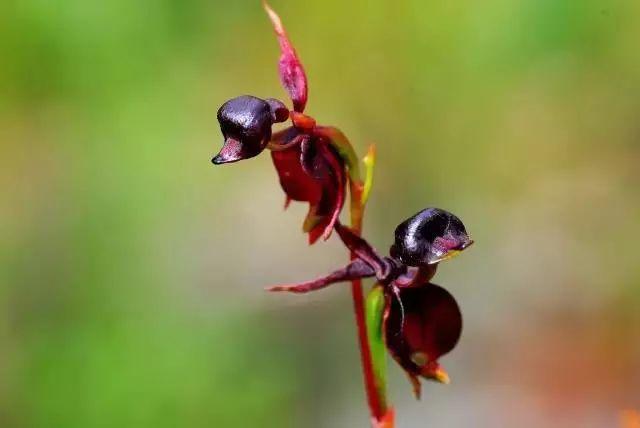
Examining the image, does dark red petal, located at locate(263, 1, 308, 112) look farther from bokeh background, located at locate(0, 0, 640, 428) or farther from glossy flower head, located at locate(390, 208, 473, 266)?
bokeh background, located at locate(0, 0, 640, 428)

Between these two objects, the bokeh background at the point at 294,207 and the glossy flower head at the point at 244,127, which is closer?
the glossy flower head at the point at 244,127

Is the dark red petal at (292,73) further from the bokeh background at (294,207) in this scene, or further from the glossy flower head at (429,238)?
the bokeh background at (294,207)

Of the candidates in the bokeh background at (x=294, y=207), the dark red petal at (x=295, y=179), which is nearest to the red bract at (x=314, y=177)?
the dark red petal at (x=295, y=179)

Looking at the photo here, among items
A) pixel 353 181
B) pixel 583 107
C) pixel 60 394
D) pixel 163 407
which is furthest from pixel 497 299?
pixel 353 181

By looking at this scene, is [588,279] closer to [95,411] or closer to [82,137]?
[95,411]

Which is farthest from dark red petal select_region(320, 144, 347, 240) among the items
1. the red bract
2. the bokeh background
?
the bokeh background
